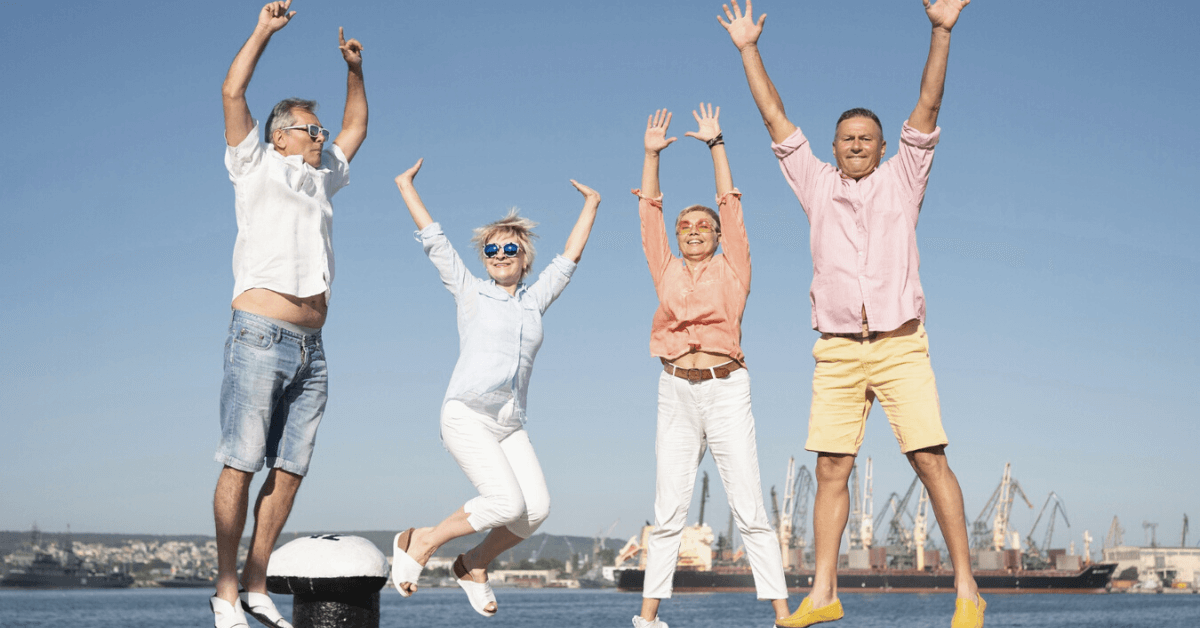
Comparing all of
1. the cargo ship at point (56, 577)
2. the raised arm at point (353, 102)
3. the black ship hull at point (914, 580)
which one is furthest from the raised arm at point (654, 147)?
the cargo ship at point (56, 577)

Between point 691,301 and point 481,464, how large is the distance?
187 centimetres

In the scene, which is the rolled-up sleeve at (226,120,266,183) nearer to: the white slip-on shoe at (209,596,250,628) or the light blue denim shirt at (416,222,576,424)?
the light blue denim shirt at (416,222,576,424)

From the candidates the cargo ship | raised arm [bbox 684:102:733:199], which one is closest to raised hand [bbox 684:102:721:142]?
raised arm [bbox 684:102:733:199]

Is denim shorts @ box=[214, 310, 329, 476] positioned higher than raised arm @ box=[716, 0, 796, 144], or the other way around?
raised arm @ box=[716, 0, 796, 144]

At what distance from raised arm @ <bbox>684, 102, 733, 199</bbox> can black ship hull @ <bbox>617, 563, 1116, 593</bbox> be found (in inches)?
4035

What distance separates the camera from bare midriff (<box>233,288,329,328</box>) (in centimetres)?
582

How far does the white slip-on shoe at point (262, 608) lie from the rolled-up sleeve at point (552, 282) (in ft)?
8.56

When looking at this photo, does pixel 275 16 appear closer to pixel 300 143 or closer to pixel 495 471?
pixel 300 143

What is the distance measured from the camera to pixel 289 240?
5902 mm

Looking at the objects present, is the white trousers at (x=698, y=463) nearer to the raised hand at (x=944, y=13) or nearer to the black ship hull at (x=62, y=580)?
the raised hand at (x=944, y=13)

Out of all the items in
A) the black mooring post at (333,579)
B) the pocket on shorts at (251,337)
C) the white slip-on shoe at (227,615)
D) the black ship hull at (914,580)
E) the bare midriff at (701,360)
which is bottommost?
the black ship hull at (914,580)

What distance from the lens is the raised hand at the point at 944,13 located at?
6.18 m

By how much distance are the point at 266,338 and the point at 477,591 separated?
2409mm

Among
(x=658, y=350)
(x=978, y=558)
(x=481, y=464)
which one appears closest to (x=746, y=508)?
(x=658, y=350)
